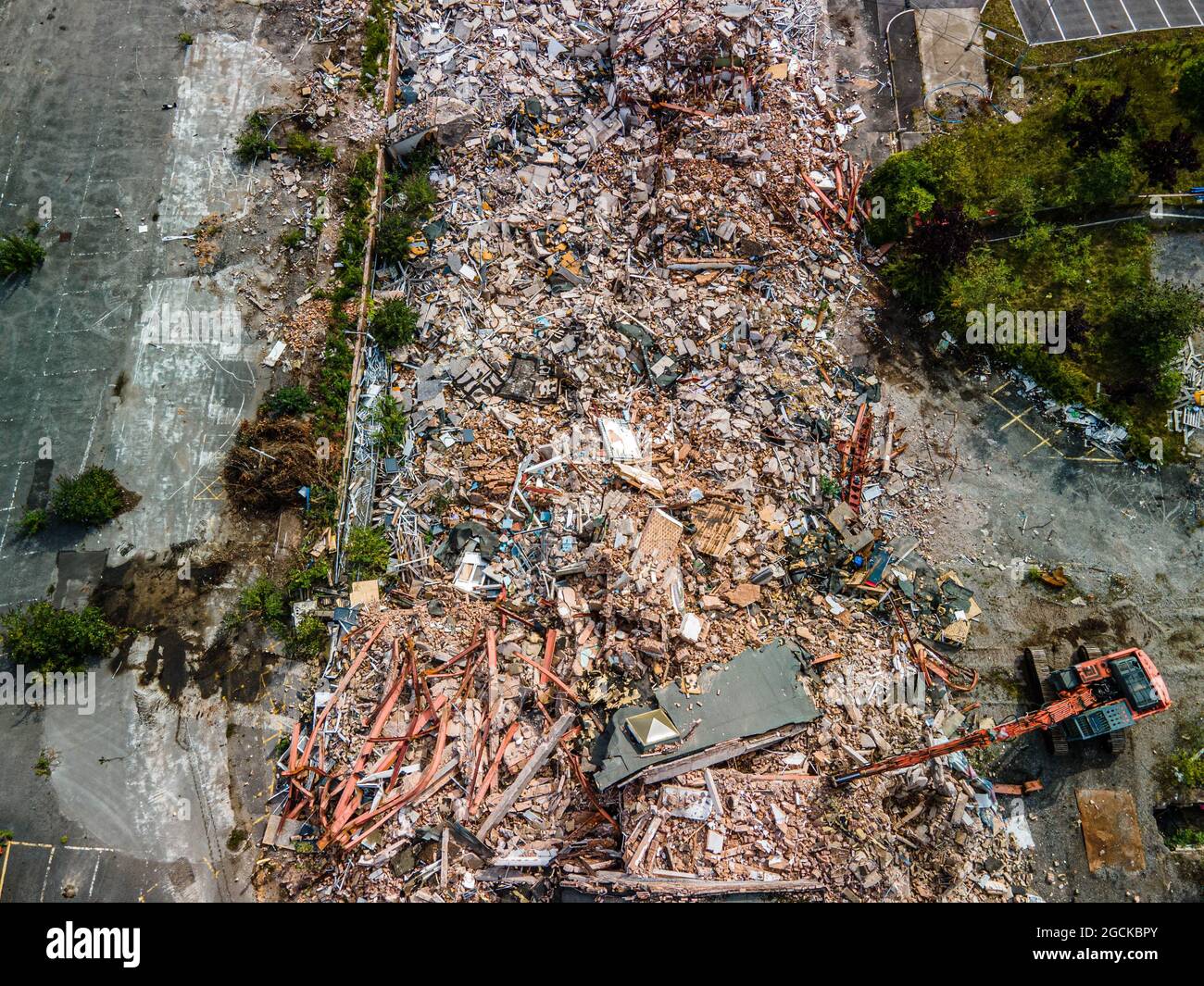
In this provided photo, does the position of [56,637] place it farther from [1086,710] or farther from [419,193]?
[1086,710]

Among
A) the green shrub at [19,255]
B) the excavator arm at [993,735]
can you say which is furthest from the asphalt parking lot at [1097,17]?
the green shrub at [19,255]

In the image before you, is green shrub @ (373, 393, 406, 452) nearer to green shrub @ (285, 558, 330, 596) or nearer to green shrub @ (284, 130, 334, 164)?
green shrub @ (285, 558, 330, 596)

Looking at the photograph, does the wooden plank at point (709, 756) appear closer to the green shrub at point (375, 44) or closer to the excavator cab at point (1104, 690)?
the excavator cab at point (1104, 690)

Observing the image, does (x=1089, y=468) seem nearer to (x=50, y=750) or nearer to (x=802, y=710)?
(x=802, y=710)

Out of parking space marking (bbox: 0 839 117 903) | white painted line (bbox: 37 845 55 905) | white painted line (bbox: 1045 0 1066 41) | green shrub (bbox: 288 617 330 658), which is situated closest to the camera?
white painted line (bbox: 37 845 55 905)

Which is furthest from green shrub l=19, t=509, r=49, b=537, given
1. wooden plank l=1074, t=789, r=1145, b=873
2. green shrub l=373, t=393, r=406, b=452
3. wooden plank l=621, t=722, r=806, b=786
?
wooden plank l=1074, t=789, r=1145, b=873
